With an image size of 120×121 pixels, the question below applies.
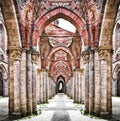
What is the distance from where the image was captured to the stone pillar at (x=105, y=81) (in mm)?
12684

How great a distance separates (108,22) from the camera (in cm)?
1248

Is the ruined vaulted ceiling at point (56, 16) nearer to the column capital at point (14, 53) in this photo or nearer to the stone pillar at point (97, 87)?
the column capital at point (14, 53)

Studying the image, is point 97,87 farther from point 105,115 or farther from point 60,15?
point 60,15

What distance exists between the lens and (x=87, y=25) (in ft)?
48.3

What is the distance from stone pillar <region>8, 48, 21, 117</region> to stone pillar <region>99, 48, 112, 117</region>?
174 inches

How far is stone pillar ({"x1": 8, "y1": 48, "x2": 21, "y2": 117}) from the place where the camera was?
12.8 metres

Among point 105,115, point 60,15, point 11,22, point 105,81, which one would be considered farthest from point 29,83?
point 60,15

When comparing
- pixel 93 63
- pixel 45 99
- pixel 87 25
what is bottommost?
pixel 45 99

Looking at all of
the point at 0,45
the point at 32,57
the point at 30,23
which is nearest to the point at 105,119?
the point at 32,57

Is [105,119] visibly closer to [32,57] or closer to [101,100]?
[101,100]

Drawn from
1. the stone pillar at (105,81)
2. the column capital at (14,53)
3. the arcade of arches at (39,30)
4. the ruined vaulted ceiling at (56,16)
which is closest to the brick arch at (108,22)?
the arcade of arches at (39,30)

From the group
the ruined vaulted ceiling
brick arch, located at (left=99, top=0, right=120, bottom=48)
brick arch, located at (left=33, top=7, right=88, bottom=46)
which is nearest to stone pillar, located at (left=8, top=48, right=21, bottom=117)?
the ruined vaulted ceiling

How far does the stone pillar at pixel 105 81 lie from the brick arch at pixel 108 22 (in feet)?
1.51

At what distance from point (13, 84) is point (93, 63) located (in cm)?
464
